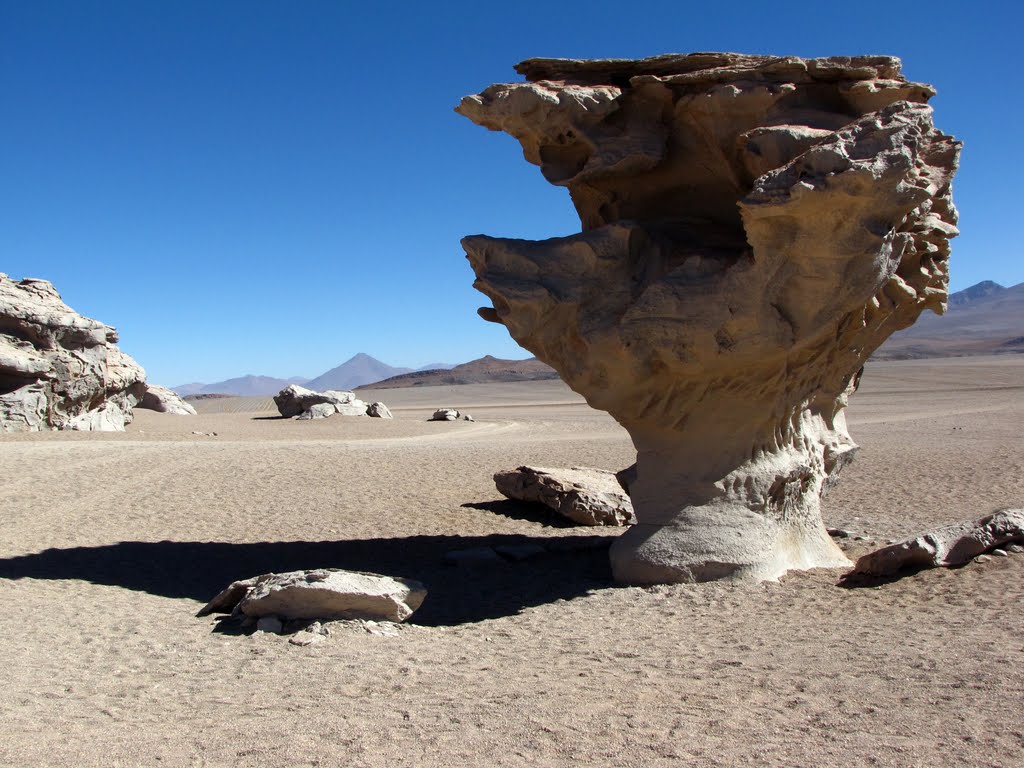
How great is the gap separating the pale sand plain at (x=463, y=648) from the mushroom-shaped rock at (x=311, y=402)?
1461 centimetres

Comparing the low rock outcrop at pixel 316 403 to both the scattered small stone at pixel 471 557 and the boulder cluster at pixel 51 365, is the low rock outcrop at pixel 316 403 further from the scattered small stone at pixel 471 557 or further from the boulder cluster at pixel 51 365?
the scattered small stone at pixel 471 557

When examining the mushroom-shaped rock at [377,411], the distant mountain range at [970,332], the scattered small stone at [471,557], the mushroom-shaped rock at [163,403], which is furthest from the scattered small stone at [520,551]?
the distant mountain range at [970,332]

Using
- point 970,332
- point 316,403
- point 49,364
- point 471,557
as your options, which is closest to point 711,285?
point 471,557

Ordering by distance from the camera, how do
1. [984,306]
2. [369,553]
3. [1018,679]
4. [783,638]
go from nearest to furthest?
[1018,679]
[783,638]
[369,553]
[984,306]

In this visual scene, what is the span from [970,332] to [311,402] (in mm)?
125399

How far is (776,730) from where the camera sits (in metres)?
4.28

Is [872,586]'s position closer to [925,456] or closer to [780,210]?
[780,210]

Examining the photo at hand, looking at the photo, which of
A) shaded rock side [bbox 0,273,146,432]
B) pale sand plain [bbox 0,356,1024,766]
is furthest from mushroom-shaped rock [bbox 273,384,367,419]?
pale sand plain [bbox 0,356,1024,766]

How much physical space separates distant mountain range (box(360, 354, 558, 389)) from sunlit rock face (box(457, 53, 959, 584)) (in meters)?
73.8

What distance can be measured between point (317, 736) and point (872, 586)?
5125mm

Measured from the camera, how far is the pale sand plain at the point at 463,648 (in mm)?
4211

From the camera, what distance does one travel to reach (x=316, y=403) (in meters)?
28.3

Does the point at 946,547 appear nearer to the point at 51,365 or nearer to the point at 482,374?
the point at 51,365

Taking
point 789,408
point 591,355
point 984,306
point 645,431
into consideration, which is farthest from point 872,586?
point 984,306
